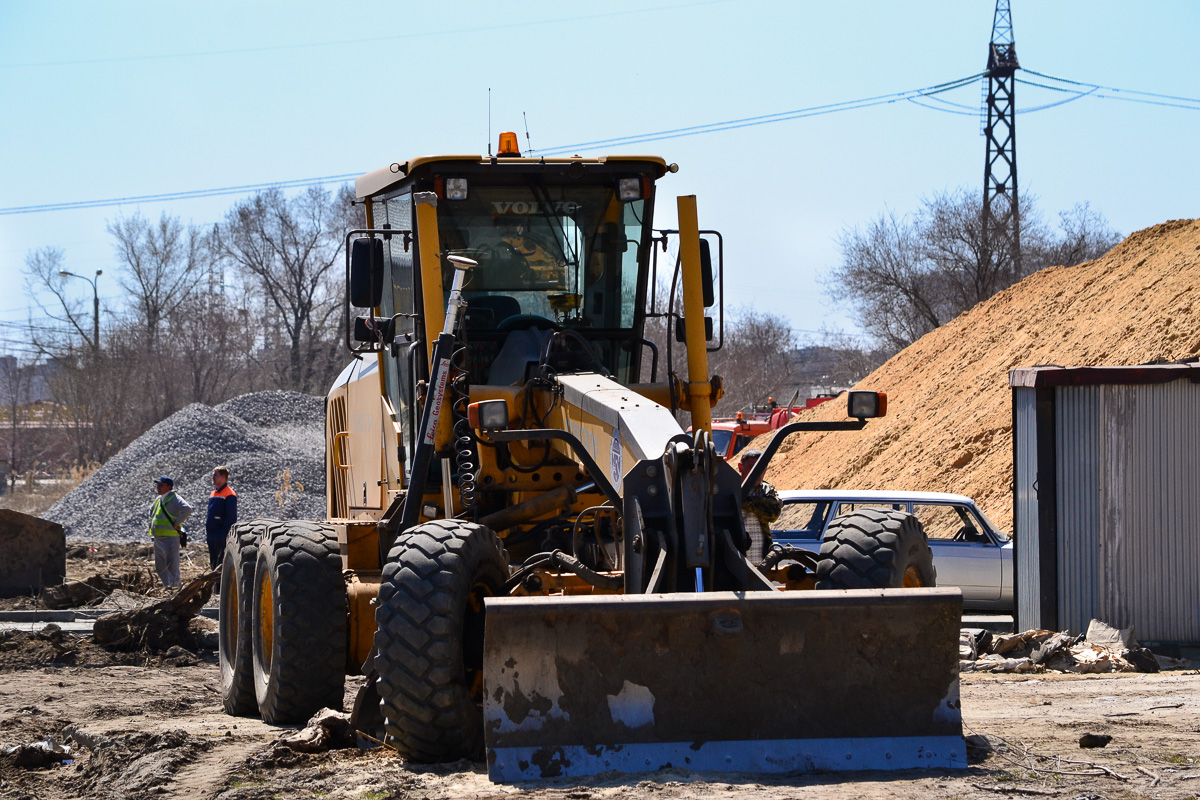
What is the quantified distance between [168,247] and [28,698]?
1884 inches

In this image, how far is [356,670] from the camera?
759 centimetres

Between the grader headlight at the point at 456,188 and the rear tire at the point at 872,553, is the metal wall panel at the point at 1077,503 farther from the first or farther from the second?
the grader headlight at the point at 456,188

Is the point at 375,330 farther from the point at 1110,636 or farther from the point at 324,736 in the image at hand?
Result: the point at 1110,636

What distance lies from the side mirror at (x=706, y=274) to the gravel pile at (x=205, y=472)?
19750mm

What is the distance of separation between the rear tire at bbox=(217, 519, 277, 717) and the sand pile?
11134 millimetres

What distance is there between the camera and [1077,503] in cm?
1159

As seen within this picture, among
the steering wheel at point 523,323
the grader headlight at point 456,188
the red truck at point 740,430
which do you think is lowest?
the red truck at point 740,430

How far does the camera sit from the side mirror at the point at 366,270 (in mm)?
7719

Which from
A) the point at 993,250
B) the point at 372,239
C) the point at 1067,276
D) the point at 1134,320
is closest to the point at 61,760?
the point at 372,239

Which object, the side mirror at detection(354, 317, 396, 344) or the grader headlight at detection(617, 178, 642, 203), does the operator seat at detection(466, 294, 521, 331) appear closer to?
the side mirror at detection(354, 317, 396, 344)

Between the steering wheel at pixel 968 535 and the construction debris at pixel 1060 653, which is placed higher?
the steering wheel at pixel 968 535

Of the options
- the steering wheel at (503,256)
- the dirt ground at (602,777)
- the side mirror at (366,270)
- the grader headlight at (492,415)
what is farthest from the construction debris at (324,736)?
the steering wheel at (503,256)

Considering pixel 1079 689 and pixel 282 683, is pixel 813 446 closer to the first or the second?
pixel 1079 689

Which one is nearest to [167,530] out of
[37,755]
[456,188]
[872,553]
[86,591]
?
[86,591]
